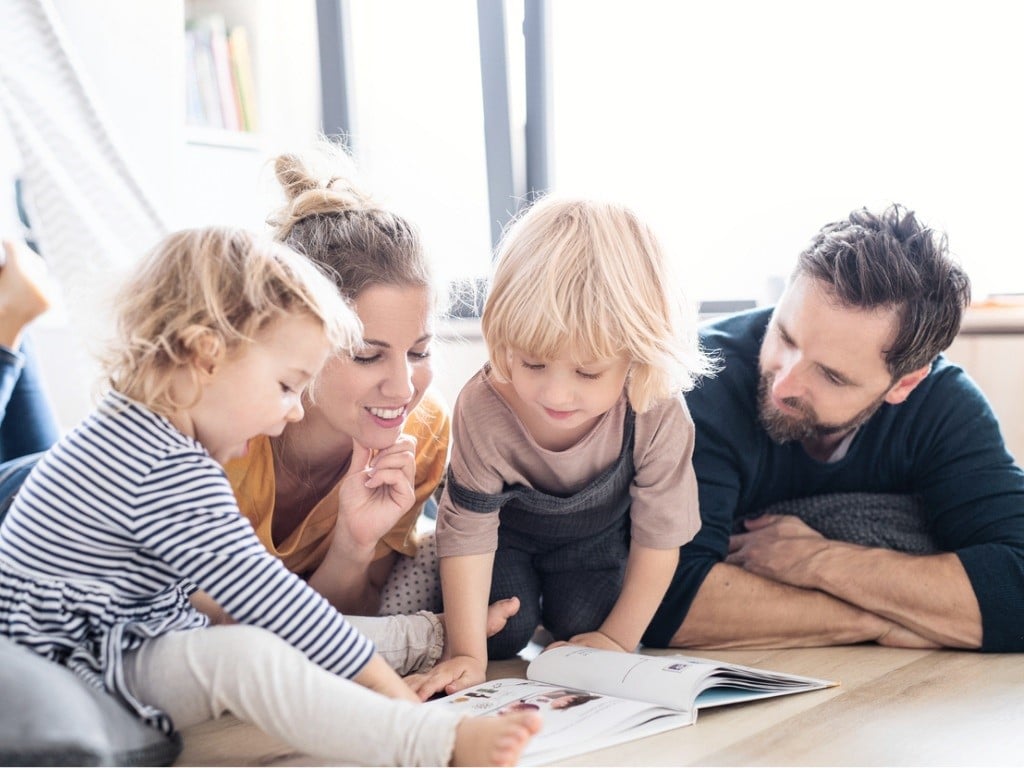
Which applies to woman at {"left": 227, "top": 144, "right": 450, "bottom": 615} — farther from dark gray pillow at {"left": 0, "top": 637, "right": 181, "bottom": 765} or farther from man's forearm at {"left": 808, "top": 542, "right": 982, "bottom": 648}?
man's forearm at {"left": 808, "top": 542, "right": 982, "bottom": 648}

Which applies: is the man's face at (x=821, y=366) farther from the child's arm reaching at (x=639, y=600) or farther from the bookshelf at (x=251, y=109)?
the bookshelf at (x=251, y=109)

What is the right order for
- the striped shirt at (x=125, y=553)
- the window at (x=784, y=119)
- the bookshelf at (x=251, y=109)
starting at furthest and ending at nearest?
the bookshelf at (x=251, y=109) → the window at (x=784, y=119) → the striped shirt at (x=125, y=553)

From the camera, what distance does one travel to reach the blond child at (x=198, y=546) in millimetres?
1064

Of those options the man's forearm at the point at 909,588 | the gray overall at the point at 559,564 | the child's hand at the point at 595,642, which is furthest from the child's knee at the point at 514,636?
the man's forearm at the point at 909,588

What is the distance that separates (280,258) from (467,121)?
234 centimetres

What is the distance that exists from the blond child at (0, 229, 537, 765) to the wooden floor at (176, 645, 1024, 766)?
0.52 ft

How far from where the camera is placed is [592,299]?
141 cm

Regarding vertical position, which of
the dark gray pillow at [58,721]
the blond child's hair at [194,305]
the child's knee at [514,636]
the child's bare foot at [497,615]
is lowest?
the child's knee at [514,636]

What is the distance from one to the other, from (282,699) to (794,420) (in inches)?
39.3

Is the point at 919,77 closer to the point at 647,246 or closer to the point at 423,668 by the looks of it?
the point at 647,246

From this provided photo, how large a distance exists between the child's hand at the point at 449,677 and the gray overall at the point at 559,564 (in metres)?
0.22

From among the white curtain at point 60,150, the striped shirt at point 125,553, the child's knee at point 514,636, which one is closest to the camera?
the striped shirt at point 125,553

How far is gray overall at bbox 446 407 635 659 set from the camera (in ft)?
5.54

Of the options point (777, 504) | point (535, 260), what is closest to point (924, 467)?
point (777, 504)
